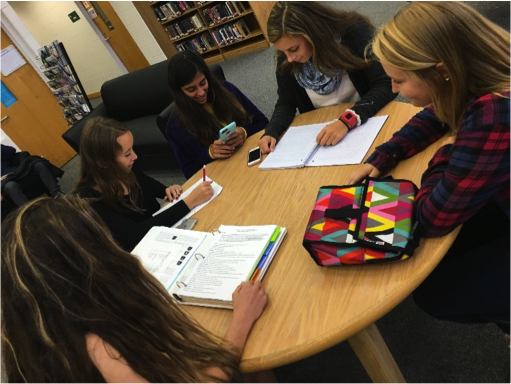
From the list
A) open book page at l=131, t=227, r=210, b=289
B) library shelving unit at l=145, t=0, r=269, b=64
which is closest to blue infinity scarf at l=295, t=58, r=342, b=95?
open book page at l=131, t=227, r=210, b=289

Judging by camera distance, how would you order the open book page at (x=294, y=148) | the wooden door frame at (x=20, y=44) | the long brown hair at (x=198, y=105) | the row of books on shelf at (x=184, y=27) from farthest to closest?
the row of books on shelf at (x=184, y=27), the wooden door frame at (x=20, y=44), the long brown hair at (x=198, y=105), the open book page at (x=294, y=148)

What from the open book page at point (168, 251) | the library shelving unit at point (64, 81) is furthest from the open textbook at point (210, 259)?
the library shelving unit at point (64, 81)

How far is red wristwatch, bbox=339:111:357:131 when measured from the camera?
145 cm

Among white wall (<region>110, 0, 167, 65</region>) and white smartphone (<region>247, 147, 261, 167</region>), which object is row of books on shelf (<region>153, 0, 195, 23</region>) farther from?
white smartphone (<region>247, 147, 261, 167</region>)

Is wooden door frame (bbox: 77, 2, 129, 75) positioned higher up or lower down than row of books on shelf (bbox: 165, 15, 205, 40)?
higher up

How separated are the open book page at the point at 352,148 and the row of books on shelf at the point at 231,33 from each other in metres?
4.75

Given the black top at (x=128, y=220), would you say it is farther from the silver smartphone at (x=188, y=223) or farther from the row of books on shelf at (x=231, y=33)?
the row of books on shelf at (x=231, y=33)

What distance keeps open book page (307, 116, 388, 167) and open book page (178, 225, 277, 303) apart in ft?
1.30

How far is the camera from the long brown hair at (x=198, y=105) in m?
1.95

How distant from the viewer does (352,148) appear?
1.36 m

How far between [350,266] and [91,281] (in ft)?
2.07

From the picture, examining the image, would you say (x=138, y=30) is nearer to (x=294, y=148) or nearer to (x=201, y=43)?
(x=201, y=43)

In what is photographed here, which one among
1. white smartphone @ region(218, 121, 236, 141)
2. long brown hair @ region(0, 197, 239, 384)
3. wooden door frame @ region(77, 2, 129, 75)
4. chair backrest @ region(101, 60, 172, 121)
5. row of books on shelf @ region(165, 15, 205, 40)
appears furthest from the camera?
wooden door frame @ region(77, 2, 129, 75)

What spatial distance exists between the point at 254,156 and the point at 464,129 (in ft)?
3.11
